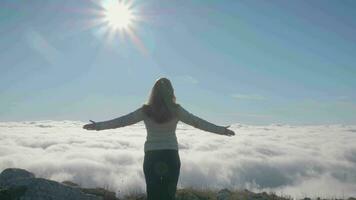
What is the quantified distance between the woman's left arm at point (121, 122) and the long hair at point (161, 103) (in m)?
0.21

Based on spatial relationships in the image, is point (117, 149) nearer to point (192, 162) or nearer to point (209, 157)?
point (192, 162)

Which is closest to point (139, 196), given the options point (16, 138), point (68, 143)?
point (68, 143)

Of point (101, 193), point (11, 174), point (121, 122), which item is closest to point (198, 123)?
point (121, 122)

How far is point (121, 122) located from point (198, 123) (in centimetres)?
126

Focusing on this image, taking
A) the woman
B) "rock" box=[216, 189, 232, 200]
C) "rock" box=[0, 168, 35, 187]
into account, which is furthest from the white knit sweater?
"rock" box=[216, 189, 232, 200]

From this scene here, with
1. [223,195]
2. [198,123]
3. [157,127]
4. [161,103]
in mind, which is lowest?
[223,195]

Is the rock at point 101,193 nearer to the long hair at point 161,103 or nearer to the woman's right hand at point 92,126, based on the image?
the woman's right hand at point 92,126

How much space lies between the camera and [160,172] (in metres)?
6.20

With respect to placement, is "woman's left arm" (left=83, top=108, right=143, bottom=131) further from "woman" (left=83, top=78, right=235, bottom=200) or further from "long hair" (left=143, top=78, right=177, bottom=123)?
"long hair" (left=143, top=78, right=177, bottom=123)

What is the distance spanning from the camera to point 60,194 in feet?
32.2

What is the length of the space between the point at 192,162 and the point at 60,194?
152612 mm

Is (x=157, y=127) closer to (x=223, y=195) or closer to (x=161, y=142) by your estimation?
(x=161, y=142)

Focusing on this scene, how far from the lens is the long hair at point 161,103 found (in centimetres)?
615

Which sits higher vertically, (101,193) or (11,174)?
(11,174)
